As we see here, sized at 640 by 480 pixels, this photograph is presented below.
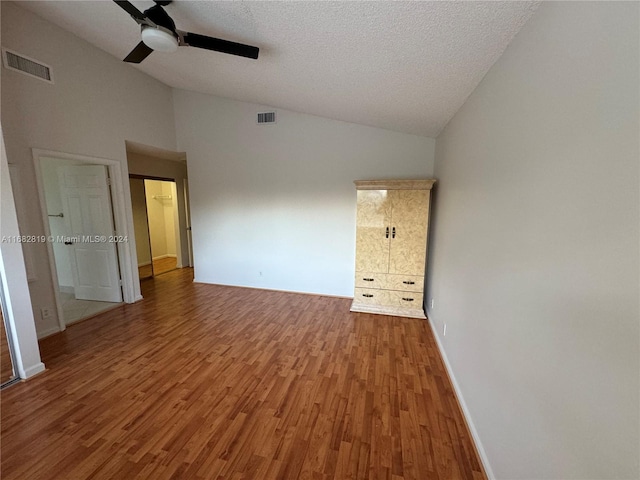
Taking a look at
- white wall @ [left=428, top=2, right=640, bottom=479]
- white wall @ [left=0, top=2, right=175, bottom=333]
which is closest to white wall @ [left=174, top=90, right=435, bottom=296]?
white wall @ [left=0, top=2, right=175, bottom=333]

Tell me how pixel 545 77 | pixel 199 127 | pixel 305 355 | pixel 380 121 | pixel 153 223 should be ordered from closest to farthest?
pixel 545 77, pixel 305 355, pixel 380 121, pixel 199 127, pixel 153 223

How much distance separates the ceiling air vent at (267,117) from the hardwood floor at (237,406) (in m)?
3.17

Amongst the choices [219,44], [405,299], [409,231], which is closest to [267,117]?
[219,44]

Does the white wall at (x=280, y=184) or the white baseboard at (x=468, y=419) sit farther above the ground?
the white wall at (x=280, y=184)

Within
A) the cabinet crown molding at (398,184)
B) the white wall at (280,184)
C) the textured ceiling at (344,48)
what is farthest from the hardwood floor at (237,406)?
the textured ceiling at (344,48)

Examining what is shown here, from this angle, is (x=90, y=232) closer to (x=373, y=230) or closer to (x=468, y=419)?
(x=373, y=230)

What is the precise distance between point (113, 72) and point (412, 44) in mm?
4010

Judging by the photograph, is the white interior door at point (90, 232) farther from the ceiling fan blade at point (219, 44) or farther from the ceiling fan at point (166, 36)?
the ceiling fan blade at point (219, 44)

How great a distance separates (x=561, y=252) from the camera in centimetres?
95

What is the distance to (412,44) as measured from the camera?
1.62 m

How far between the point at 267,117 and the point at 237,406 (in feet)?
13.1

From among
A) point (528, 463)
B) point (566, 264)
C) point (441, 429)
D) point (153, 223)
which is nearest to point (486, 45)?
point (566, 264)

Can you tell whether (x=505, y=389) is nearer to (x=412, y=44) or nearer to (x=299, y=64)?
(x=412, y=44)

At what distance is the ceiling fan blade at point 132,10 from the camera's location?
1.61 m
